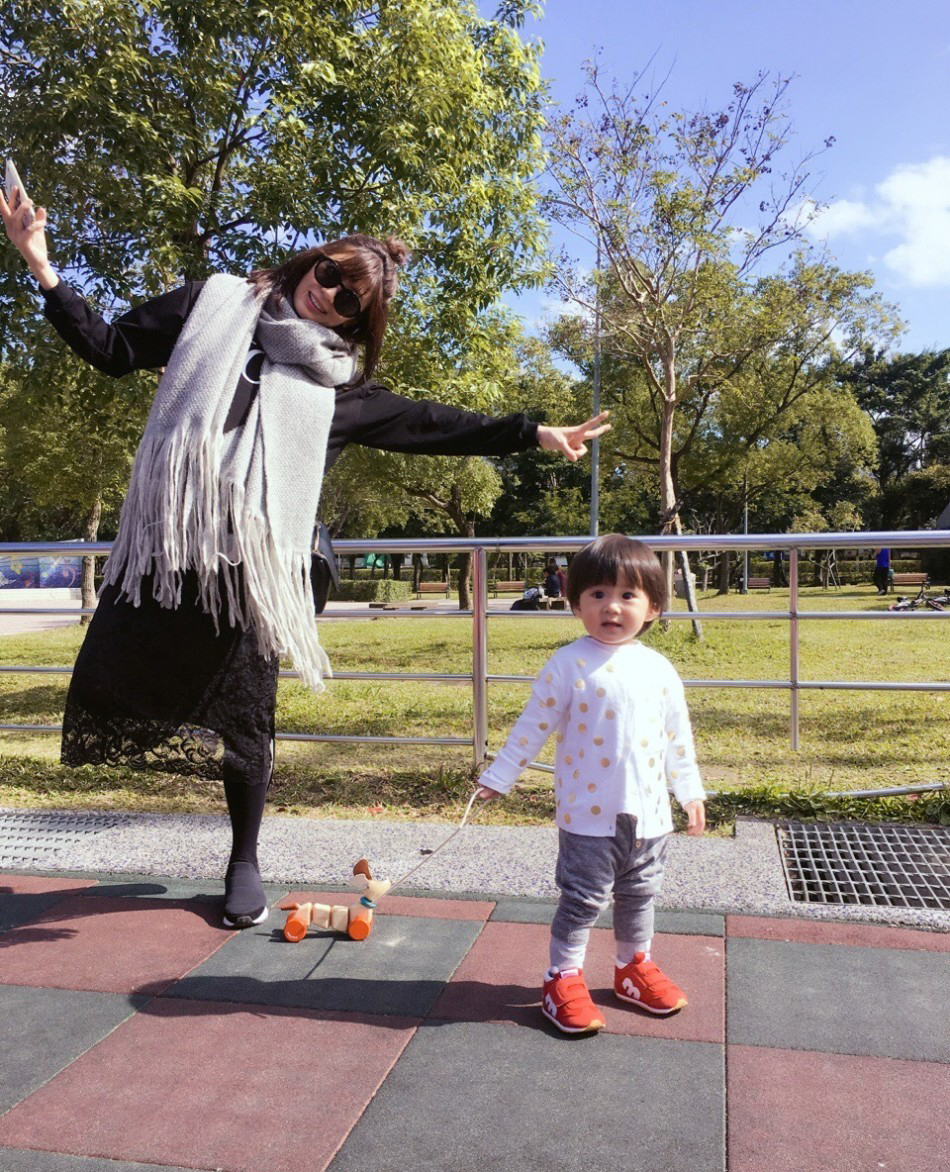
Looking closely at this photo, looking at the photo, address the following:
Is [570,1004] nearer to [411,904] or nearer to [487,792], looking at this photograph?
[487,792]

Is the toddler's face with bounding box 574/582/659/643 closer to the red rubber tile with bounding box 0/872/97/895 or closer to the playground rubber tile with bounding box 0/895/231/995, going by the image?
the playground rubber tile with bounding box 0/895/231/995

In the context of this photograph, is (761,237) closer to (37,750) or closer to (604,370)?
(604,370)

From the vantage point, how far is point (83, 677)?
2703mm

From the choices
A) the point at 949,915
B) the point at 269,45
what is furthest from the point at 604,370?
the point at 949,915

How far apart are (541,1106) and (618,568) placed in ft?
3.57

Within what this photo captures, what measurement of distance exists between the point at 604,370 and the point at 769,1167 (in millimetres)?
18851

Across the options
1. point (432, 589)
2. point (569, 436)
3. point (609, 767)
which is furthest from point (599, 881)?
point (432, 589)

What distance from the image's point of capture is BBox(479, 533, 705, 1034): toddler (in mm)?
2262

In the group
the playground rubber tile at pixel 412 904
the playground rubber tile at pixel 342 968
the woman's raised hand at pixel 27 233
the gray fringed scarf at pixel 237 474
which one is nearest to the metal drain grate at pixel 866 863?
the playground rubber tile at pixel 412 904

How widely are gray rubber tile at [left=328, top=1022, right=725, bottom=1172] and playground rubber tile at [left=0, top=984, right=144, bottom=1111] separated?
673 mm

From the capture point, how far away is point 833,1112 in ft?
6.07

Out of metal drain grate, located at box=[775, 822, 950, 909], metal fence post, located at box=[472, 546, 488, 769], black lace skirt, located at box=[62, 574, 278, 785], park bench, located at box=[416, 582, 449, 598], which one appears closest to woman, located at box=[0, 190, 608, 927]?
black lace skirt, located at box=[62, 574, 278, 785]

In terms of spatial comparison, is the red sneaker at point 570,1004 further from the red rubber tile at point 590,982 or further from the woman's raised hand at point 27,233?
the woman's raised hand at point 27,233

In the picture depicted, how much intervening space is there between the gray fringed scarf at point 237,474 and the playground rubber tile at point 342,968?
2.32 feet
